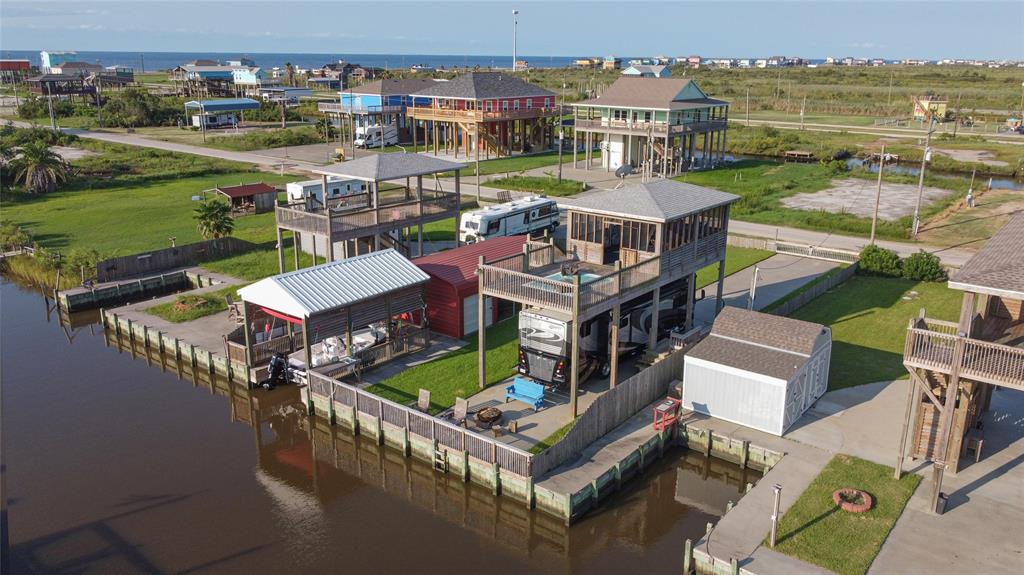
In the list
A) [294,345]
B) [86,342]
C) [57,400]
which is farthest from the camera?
[86,342]

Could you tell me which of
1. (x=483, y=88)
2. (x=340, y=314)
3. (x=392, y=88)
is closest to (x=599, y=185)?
(x=483, y=88)

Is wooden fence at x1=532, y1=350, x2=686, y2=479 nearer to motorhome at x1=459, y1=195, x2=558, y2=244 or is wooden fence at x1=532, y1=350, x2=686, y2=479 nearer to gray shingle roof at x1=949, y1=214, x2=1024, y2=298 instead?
gray shingle roof at x1=949, y1=214, x2=1024, y2=298

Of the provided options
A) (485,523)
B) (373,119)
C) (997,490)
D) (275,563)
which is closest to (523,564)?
(485,523)

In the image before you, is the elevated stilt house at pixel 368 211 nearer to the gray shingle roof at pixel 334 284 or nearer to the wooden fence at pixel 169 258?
the gray shingle roof at pixel 334 284

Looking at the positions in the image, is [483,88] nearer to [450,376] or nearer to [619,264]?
[450,376]

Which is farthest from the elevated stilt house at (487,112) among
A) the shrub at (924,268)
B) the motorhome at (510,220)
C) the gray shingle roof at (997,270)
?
the gray shingle roof at (997,270)

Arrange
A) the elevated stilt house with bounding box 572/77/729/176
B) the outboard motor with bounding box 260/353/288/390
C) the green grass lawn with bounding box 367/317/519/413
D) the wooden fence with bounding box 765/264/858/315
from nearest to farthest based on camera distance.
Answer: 1. the green grass lawn with bounding box 367/317/519/413
2. the outboard motor with bounding box 260/353/288/390
3. the wooden fence with bounding box 765/264/858/315
4. the elevated stilt house with bounding box 572/77/729/176

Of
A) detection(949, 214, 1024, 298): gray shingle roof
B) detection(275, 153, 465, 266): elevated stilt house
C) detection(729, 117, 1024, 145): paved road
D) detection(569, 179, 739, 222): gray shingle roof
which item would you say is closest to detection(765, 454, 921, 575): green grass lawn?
detection(949, 214, 1024, 298): gray shingle roof

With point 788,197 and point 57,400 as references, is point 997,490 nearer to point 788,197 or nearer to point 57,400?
point 57,400
